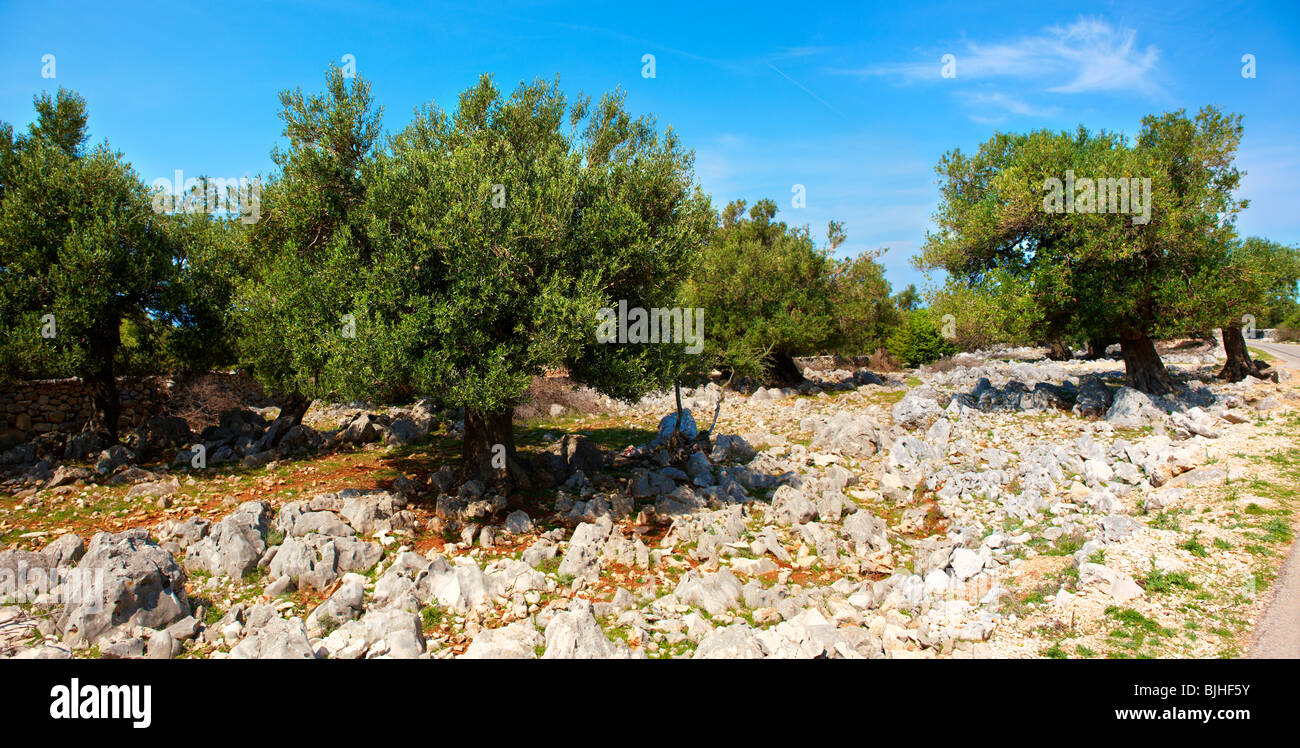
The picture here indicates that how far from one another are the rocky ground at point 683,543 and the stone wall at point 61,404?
279cm

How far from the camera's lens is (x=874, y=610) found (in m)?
10.2

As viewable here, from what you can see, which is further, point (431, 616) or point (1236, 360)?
point (1236, 360)

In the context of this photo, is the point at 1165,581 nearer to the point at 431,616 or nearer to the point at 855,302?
the point at 431,616

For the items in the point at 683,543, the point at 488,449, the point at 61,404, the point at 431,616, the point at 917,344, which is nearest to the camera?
the point at 431,616

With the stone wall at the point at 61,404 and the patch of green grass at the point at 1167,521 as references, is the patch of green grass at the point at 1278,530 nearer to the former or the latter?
the patch of green grass at the point at 1167,521

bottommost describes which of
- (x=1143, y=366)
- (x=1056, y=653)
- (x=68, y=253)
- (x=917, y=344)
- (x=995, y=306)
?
(x=1056, y=653)

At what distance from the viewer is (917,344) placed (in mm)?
52094

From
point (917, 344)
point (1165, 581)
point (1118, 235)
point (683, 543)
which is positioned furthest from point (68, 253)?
point (917, 344)

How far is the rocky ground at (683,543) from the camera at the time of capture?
8.84 m

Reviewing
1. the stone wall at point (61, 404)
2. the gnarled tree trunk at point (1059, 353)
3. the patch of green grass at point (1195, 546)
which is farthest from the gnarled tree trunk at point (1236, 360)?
the stone wall at point (61, 404)

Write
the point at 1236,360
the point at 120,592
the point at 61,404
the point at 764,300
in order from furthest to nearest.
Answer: the point at 764,300, the point at 1236,360, the point at 61,404, the point at 120,592

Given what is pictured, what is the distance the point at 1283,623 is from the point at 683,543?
9.41m

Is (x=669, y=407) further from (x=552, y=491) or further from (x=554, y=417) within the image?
(x=552, y=491)
